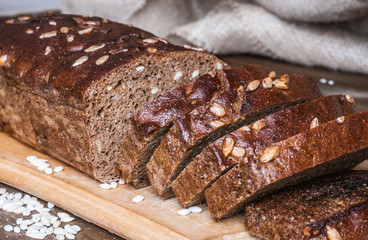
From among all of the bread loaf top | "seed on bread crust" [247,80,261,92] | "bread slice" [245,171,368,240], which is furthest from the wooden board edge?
"seed on bread crust" [247,80,261,92]

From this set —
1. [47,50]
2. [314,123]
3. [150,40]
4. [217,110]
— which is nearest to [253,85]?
[217,110]

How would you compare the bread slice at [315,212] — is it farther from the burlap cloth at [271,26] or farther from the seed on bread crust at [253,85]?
the burlap cloth at [271,26]

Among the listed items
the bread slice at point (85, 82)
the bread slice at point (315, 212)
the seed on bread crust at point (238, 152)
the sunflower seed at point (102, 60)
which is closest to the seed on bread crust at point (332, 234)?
the bread slice at point (315, 212)

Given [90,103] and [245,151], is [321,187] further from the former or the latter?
[90,103]

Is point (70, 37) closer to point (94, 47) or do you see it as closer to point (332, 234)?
point (94, 47)

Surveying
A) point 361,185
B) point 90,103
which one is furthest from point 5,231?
point 361,185

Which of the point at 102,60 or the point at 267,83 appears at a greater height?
A: the point at 102,60
